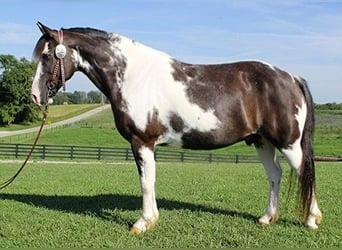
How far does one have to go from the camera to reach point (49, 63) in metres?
6.10

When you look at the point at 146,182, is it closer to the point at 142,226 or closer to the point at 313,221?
the point at 142,226

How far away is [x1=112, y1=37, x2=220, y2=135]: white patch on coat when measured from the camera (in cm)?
587

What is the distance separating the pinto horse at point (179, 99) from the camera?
5902 millimetres

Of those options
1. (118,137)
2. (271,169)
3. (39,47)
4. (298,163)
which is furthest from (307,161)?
(118,137)

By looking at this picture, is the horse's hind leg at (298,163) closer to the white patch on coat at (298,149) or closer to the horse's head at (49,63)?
the white patch on coat at (298,149)

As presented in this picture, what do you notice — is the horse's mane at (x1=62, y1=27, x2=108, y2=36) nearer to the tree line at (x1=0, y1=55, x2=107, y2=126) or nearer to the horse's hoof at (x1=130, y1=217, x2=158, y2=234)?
the horse's hoof at (x1=130, y1=217, x2=158, y2=234)

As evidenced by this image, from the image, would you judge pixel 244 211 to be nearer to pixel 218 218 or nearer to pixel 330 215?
pixel 218 218

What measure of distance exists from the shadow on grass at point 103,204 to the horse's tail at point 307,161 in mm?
843

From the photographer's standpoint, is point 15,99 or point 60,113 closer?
point 15,99

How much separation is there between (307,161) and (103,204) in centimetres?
349

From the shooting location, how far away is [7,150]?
2988 centimetres

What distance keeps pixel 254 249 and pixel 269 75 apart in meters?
2.27

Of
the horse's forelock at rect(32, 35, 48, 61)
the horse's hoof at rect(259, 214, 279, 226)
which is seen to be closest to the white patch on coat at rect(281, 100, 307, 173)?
the horse's hoof at rect(259, 214, 279, 226)

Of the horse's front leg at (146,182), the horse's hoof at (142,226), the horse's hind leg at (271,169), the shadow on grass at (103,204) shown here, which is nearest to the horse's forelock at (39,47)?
the horse's front leg at (146,182)
